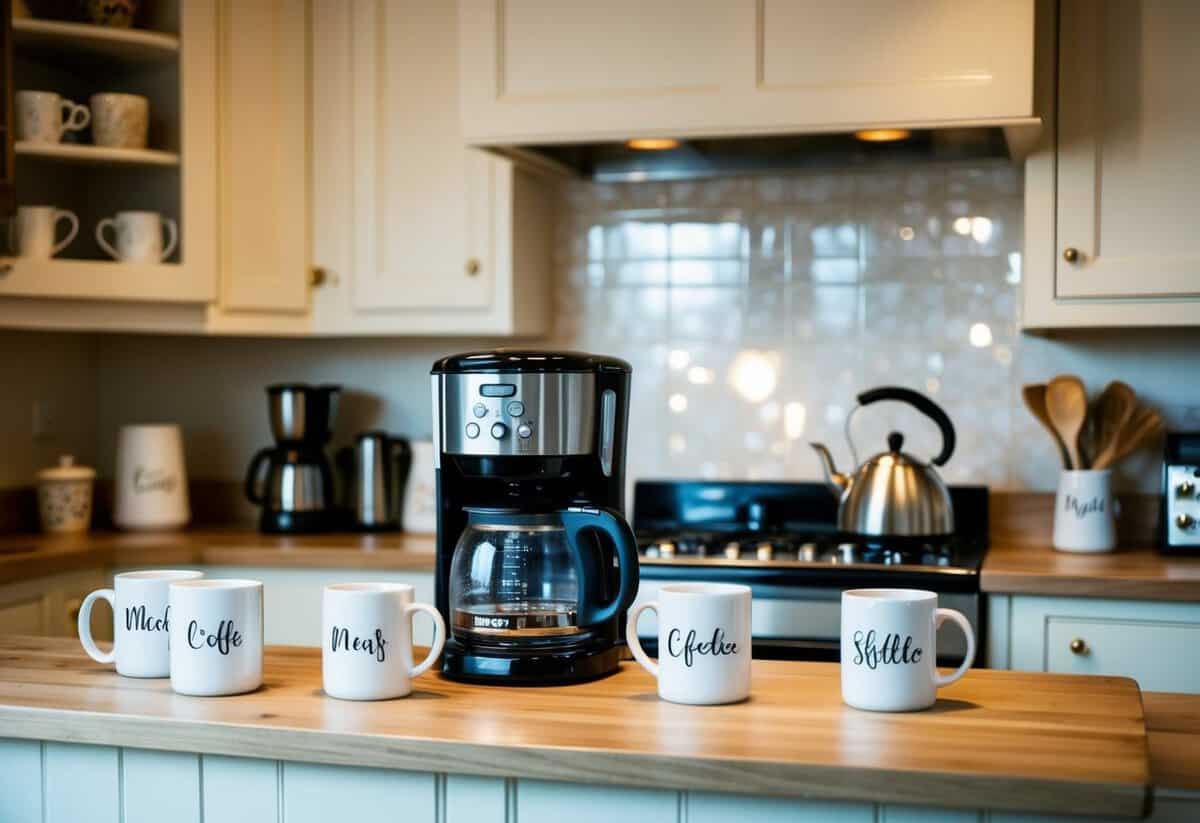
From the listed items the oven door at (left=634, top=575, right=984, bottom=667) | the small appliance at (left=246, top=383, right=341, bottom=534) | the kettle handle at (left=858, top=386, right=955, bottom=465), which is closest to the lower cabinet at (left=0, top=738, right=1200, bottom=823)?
the oven door at (left=634, top=575, right=984, bottom=667)

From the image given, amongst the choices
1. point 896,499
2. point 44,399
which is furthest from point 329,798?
point 44,399

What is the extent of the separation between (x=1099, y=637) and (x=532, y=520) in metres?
Result: 1.41

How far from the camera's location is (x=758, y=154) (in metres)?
3.13

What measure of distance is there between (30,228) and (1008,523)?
223 centimetres

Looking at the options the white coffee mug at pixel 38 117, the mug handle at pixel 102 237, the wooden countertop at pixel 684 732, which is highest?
the white coffee mug at pixel 38 117

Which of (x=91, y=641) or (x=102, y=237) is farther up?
(x=102, y=237)

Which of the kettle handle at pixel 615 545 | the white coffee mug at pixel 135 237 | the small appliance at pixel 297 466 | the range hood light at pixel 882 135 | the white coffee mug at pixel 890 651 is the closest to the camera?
the white coffee mug at pixel 890 651

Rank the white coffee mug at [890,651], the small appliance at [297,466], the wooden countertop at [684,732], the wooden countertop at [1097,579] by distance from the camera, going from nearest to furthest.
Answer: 1. the wooden countertop at [684,732]
2. the white coffee mug at [890,651]
3. the wooden countertop at [1097,579]
4. the small appliance at [297,466]

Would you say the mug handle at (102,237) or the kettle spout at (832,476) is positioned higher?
the mug handle at (102,237)

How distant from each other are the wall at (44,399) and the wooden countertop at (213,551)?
25 centimetres

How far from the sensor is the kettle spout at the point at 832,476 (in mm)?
2936

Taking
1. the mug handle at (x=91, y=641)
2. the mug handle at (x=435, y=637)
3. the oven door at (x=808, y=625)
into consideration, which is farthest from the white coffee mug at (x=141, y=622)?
the oven door at (x=808, y=625)

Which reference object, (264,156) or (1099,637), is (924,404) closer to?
(1099,637)

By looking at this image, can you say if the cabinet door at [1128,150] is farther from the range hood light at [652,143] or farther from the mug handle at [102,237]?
the mug handle at [102,237]
